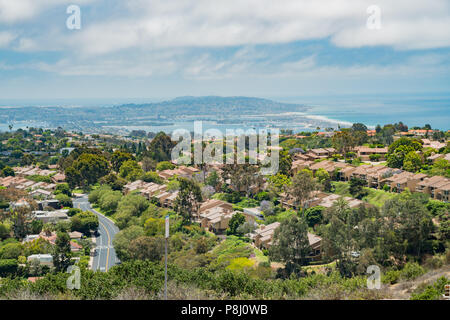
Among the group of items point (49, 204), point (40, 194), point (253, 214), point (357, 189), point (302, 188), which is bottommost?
point (49, 204)

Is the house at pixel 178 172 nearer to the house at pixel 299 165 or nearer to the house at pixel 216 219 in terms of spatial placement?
the house at pixel 299 165

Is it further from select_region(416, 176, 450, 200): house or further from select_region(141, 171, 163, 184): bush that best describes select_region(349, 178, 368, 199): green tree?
select_region(141, 171, 163, 184): bush

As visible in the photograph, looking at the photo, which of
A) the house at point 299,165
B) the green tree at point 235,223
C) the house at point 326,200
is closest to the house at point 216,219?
the green tree at point 235,223

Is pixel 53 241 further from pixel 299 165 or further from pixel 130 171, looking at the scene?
pixel 299 165

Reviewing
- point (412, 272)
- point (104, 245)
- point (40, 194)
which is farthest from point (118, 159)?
point (412, 272)

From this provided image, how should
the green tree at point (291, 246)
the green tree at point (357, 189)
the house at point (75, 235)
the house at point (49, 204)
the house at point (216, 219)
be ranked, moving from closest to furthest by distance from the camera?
the green tree at point (291, 246), the house at point (216, 219), the house at point (75, 235), the green tree at point (357, 189), the house at point (49, 204)

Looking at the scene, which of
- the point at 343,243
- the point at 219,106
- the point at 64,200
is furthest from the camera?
the point at 219,106
